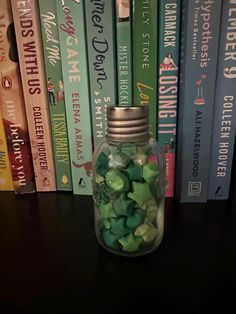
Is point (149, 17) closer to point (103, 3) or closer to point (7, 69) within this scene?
point (103, 3)

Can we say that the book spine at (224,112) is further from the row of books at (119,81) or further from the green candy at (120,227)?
the green candy at (120,227)

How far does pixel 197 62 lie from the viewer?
0.35 meters

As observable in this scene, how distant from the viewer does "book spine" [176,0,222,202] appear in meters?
0.33

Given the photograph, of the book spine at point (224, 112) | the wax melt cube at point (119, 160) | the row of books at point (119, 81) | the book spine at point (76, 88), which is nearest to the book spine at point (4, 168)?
the row of books at point (119, 81)

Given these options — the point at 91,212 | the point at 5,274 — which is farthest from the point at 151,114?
the point at 5,274

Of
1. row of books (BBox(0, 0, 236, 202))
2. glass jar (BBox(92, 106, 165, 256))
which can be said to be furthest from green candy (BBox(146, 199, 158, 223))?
row of books (BBox(0, 0, 236, 202))

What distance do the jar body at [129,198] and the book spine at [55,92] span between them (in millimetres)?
115

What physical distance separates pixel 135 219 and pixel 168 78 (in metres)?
0.20

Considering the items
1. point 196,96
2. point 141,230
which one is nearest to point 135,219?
point 141,230

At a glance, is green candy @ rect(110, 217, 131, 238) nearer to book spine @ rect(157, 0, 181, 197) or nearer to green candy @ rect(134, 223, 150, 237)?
green candy @ rect(134, 223, 150, 237)

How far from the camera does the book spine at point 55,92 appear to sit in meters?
0.36

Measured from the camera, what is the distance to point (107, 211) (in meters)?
0.30

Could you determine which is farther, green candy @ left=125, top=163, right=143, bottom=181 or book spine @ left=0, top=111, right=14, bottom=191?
book spine @ left=0, top=111, right=14, bottom=191

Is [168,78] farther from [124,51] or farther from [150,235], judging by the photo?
[150,235]
